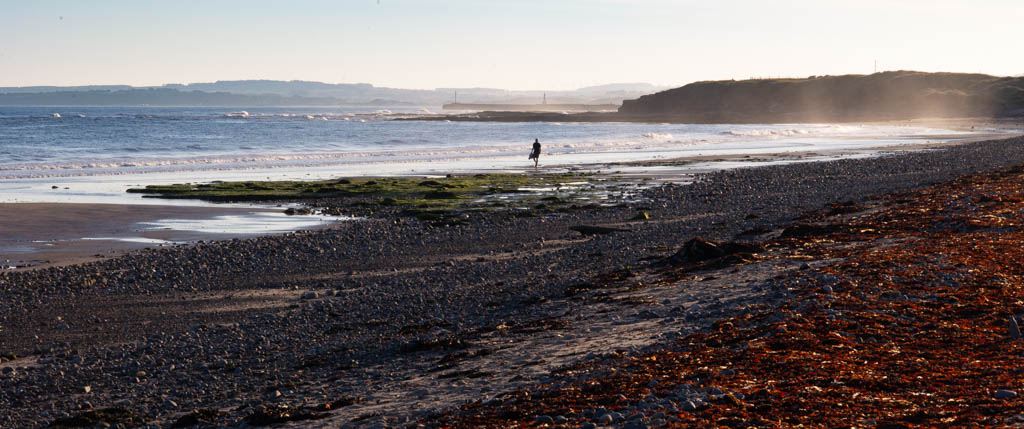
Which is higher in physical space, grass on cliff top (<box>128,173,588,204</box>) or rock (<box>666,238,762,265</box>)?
rock (<box>666,238,762,265</box>)

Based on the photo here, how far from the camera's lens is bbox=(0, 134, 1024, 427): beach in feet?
26.2

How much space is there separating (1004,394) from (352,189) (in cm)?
2433

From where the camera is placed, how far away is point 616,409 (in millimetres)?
6008

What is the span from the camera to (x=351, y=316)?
37.3 feet

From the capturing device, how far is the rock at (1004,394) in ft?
17.4

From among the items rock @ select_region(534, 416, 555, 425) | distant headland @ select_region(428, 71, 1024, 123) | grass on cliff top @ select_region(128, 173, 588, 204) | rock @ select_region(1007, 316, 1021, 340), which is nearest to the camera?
rock @ select_region(534, 416, 555, 425)

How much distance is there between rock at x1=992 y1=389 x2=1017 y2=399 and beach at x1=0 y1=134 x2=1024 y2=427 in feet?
10.3

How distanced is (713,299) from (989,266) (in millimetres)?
3076

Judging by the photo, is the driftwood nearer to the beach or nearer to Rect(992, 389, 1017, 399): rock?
the beach

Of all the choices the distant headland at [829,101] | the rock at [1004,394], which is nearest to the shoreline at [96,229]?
the rock at [1004,394]

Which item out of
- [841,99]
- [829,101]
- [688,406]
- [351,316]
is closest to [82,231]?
[351,316]

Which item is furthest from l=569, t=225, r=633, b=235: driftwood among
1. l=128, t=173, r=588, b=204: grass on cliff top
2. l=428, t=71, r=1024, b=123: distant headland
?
l=428, t=71, r=1024, b=123: distant headland

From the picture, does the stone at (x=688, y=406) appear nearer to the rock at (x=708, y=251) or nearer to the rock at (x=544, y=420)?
the rock at (x=544, y=420)

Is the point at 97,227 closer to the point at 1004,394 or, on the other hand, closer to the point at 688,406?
the point at 688,406
